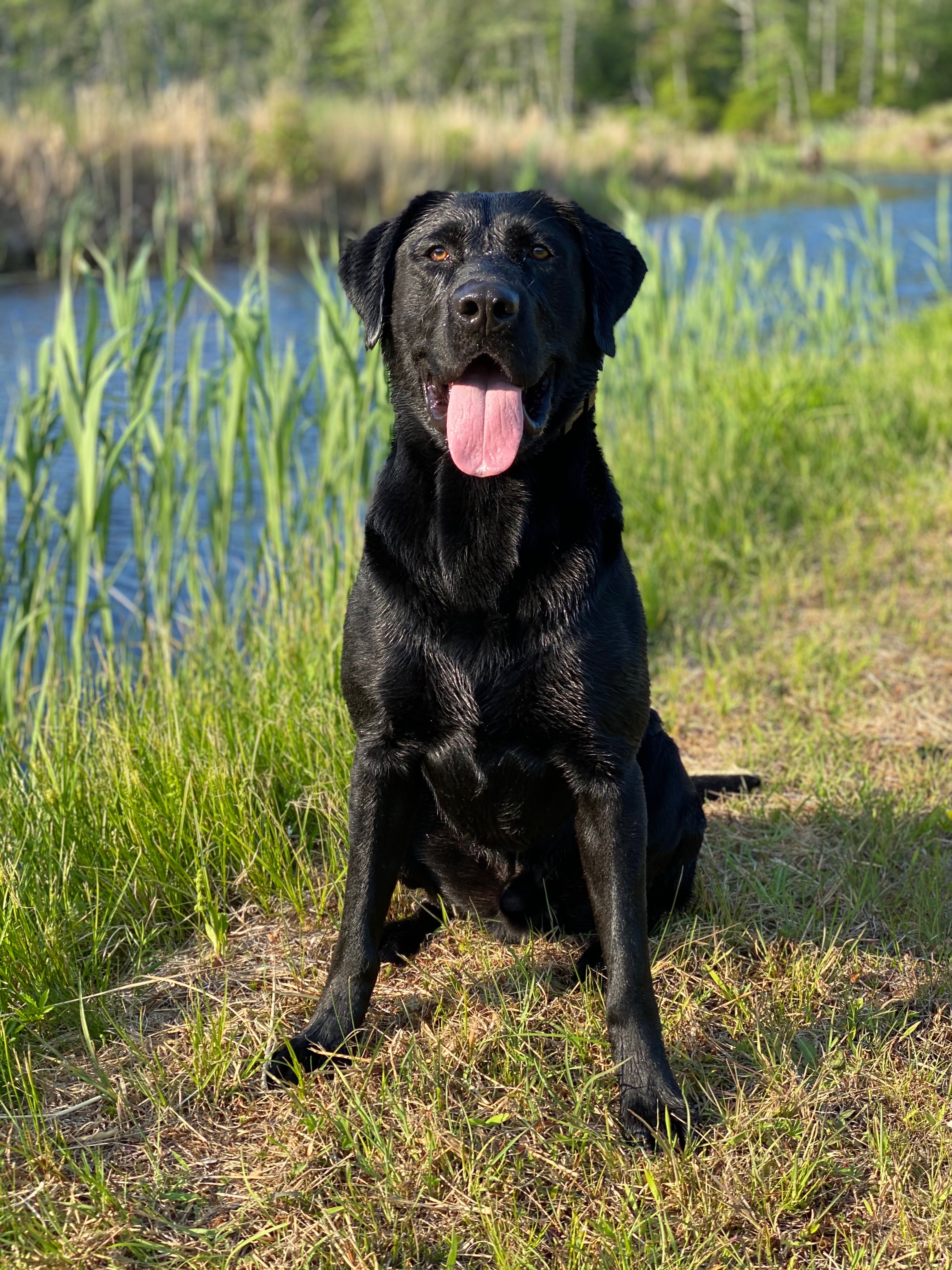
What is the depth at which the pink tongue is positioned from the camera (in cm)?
192

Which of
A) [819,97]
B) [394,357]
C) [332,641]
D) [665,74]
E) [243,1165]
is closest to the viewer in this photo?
[243,1165]

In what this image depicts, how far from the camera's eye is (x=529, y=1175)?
1805 millimetres

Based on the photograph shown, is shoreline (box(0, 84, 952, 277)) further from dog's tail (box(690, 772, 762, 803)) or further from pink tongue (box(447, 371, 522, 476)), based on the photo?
pink tongue (box(447, 371, 522, 476))

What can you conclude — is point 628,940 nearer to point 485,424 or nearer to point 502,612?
point 502,612

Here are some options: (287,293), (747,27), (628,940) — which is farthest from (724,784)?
(747,27)

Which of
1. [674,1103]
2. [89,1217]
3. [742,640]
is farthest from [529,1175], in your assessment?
[742,640]

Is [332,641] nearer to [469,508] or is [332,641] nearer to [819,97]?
[469,508]

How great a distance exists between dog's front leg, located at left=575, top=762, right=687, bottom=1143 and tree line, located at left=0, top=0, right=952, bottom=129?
48.5ft

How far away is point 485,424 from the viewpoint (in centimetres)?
195

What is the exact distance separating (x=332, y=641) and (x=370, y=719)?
1.27 meters

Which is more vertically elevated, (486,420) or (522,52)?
(522,52)

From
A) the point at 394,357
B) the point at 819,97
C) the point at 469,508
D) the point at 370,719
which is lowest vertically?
the point at 370,719

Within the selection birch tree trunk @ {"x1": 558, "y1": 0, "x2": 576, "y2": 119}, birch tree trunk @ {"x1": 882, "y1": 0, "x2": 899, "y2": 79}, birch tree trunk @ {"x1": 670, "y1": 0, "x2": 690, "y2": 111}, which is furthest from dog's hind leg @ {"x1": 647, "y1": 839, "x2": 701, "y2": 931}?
birch tree trunk @ {"x1": 882, "y1": 0, "x2": 899, "y2": 79}

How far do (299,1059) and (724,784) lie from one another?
1.30m
